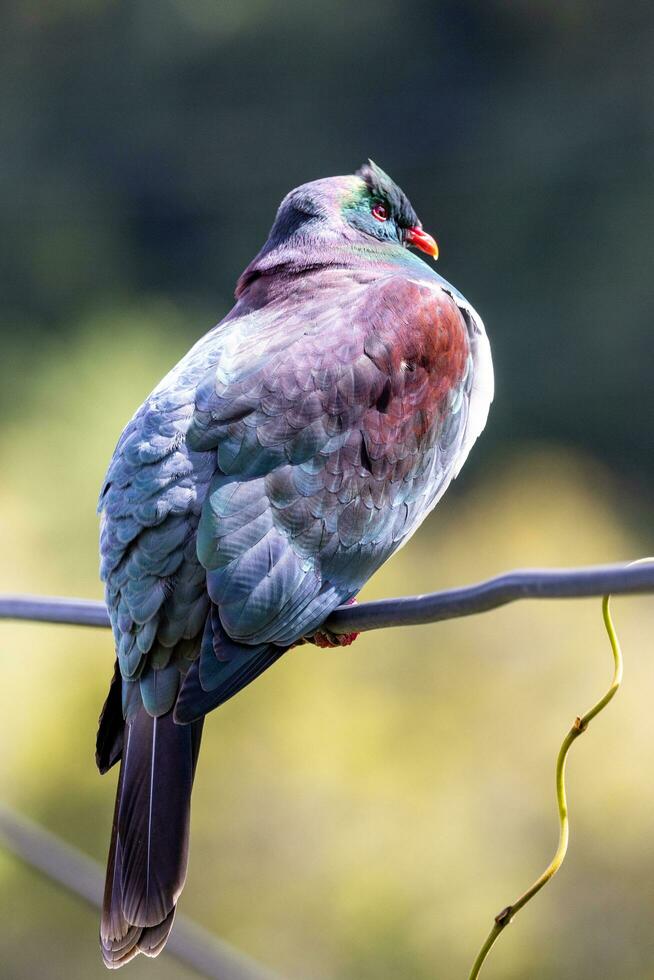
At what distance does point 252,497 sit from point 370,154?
480 inches

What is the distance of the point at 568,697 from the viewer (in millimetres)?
4980

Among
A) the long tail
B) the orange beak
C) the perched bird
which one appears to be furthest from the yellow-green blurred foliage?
the long tail

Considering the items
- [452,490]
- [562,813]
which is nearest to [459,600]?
[562,813]

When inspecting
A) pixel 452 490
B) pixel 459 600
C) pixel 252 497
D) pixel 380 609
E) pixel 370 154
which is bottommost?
pixel 452 490

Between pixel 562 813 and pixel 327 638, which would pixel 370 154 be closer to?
pixel 327 638

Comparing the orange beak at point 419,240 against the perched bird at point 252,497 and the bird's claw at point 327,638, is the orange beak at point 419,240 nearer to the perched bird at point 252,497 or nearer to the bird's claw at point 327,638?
the perched bird at point 252,497

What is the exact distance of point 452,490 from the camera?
10.2 metres

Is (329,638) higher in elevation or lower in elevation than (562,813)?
lower

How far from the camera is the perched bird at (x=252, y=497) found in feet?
7.63

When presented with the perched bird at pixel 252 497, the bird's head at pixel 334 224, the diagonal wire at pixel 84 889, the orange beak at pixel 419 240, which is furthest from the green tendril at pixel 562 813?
the orange beak at pixel 419 240

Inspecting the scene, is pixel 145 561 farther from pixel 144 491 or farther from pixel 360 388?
pixel 360 388

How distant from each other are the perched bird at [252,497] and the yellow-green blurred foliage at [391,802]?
208 cm

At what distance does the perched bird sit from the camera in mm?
2324

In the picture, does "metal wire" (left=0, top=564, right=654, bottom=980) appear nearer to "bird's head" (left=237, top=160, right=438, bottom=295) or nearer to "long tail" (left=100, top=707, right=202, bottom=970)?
"long tail" (left=100, top=707, right=202, bottom=970)
